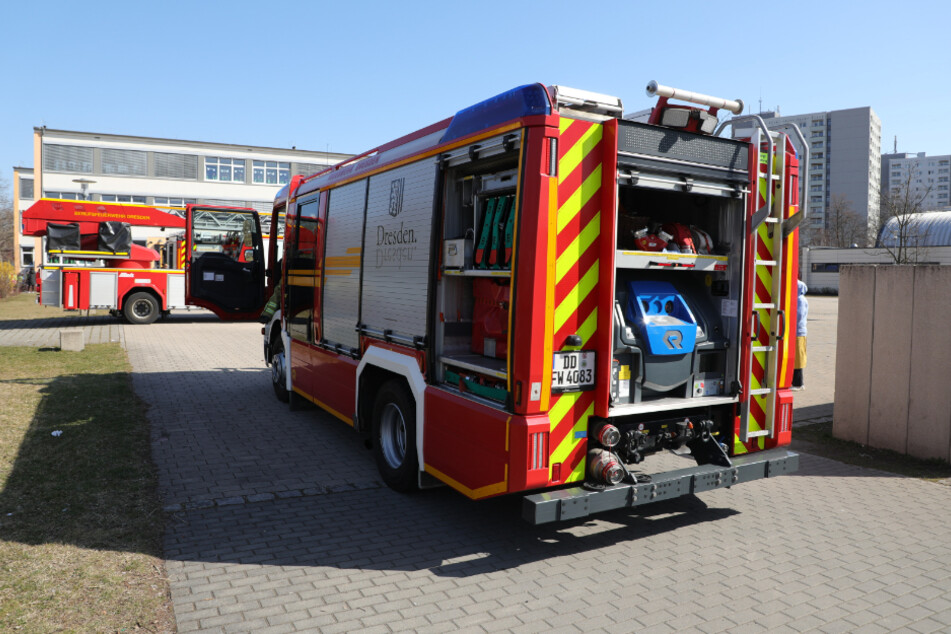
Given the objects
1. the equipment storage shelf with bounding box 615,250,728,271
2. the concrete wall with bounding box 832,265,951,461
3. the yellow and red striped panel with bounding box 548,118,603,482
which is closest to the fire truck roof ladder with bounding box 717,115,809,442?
the equipment storage shelf with bounding box 615,250,728,271

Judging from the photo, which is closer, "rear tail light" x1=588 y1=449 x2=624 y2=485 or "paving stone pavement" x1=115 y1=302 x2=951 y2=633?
"paving stone pavement" x1=115 y1=302 x2=951 y2=633

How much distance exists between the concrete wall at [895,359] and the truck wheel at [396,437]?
4.89 m

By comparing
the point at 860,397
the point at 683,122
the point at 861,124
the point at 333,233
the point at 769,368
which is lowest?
the point at 860,397

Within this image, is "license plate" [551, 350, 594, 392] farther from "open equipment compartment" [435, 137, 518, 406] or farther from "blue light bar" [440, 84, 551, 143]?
"blue light bar" [440, 84, 551, 143]

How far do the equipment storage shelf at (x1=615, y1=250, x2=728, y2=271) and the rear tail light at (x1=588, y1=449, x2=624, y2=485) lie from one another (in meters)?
1.21

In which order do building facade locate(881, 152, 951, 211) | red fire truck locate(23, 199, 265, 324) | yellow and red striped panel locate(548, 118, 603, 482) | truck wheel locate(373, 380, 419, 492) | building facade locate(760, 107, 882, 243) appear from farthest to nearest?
building facade locate(881, 152, 951, 211), building facade locate(760, 107, 882, 243), red fire truck locate(23, 199, 265, 324), truck wheel locate(373, 380, 419, 492), yellow and red striped panel locate(548, 118, 603, 482)

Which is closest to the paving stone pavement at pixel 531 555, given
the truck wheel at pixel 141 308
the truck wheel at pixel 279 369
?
the truck wheel at pixel 279 369

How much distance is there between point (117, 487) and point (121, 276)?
53.7 feet

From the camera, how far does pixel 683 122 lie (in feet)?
15.5

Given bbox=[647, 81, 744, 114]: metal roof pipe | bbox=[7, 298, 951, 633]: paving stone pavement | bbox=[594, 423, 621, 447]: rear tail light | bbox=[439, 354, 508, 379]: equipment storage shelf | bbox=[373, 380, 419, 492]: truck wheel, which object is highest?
bbox=[647, 81, 744, 114]: metal roof pipe

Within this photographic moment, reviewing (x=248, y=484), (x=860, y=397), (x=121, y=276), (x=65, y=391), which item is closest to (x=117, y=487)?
(x=248, y=484)

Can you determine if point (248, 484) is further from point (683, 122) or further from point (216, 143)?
point (216, 143)

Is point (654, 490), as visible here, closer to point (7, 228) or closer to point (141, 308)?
point (141, 308)

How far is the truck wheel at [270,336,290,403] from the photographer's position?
927 cm
